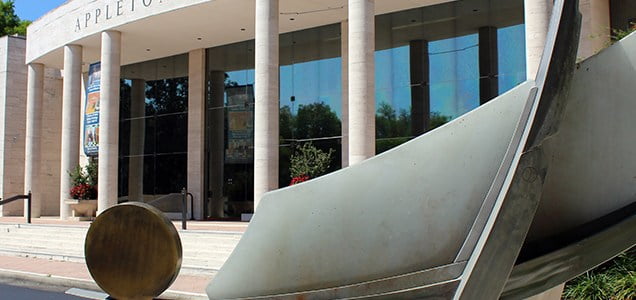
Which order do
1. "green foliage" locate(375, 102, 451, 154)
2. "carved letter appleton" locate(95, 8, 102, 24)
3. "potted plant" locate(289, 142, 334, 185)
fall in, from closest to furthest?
"potted plant" locate(289, 142, 334, 185) → "green foliage" locate(375, 102, 451, 154) → "carved letter appleton" locate(95, 8, 102, 24)

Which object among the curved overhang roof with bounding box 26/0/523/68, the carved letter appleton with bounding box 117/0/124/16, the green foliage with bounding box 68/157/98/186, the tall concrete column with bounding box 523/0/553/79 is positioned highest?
the carved letter appleton with bounding box 117/0/124/16

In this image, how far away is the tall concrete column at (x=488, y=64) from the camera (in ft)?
57.6

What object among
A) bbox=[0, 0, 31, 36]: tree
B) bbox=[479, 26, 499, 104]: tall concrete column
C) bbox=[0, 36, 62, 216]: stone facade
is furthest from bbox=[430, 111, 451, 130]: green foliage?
bbox=[0, 0, 31, 36]: tree

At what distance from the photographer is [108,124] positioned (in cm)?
2066

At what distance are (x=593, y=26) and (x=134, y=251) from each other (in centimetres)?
1448

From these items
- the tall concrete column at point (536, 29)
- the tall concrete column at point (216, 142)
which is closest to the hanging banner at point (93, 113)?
the tall concrete column at point (216, 142)

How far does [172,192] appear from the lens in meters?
25.5

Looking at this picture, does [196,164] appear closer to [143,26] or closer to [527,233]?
[143,26]

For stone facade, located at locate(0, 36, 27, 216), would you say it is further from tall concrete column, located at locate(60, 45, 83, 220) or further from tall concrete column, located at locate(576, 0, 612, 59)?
tall concrete column, located at locate(576, 0, 612, 59)

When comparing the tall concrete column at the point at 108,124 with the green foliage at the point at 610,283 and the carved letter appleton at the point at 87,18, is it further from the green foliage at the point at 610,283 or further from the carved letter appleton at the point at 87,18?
the green foliage at the point at 610,283

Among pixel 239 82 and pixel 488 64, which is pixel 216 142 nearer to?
pixel 239 82

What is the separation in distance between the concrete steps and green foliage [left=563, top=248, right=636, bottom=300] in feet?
20.3

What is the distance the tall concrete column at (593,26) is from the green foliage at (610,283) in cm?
666

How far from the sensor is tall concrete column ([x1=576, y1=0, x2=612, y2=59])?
13938mm
